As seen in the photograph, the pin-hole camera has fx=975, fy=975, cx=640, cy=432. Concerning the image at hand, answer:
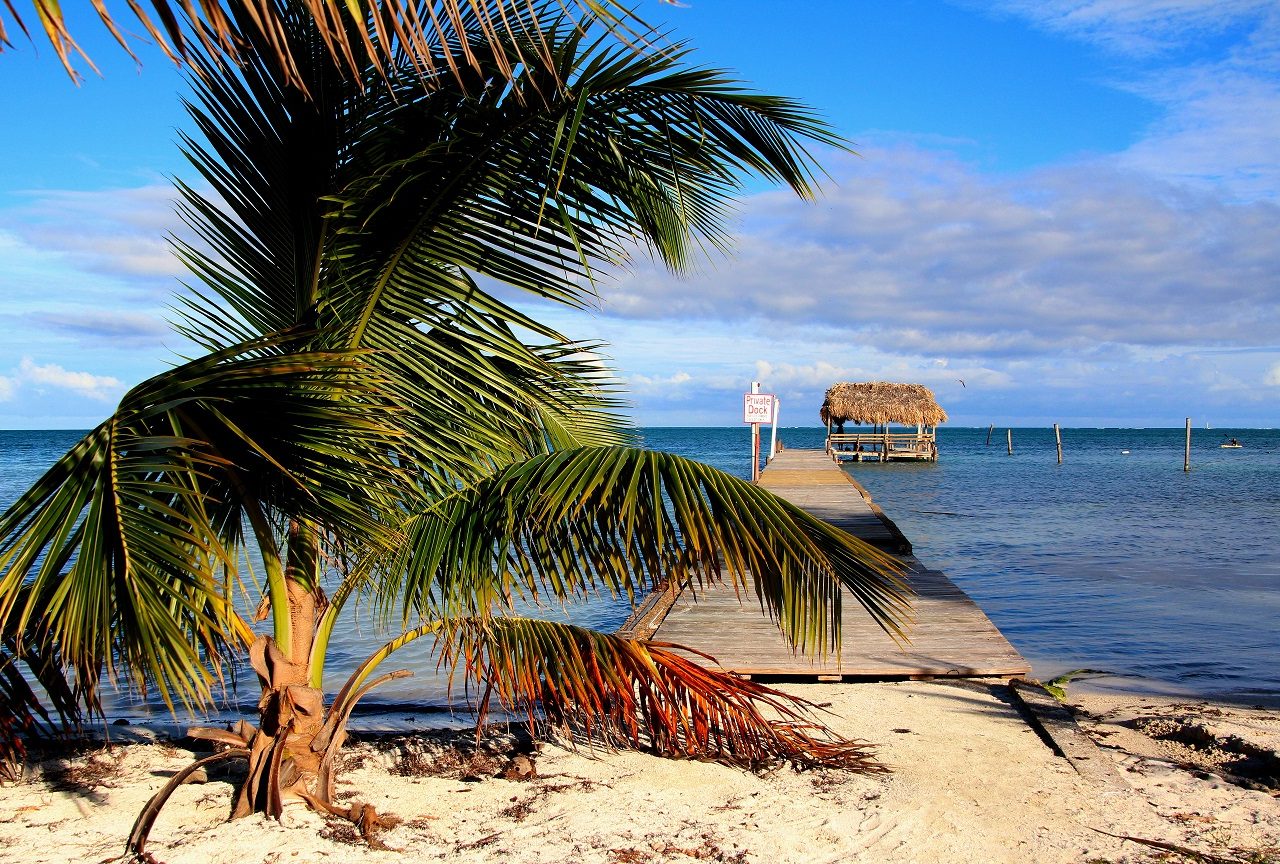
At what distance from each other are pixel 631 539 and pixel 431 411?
2.86 ft

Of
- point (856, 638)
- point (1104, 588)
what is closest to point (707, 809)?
point (856, 638)

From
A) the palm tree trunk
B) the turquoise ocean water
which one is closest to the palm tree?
the palm tree trunk

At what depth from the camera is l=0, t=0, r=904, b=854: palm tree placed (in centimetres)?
288

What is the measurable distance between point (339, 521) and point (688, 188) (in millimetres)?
1695

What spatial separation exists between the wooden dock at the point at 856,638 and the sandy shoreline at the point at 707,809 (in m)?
0.75

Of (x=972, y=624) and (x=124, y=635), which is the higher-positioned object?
(x=124, y=635)

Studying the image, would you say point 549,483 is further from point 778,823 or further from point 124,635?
point 778,823

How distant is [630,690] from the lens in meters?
3.62

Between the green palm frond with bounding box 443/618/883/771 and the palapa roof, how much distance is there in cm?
4012

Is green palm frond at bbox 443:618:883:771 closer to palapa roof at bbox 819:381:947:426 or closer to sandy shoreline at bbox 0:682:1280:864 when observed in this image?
sandy shoreline at bbox 0:682:1280:864

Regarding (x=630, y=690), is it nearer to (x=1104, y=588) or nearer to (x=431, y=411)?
(x=431, y=411)

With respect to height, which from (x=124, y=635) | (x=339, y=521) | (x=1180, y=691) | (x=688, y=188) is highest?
(x=688, y=188)

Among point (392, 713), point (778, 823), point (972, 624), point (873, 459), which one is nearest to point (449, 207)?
point (778, 823)

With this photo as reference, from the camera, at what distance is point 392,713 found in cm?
637
